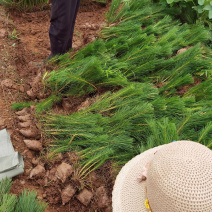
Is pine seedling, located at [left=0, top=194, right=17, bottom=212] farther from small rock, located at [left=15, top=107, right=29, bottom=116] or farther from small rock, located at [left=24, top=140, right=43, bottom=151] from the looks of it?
small rock, located at [left=15, top=107, right=29, bottom=116]

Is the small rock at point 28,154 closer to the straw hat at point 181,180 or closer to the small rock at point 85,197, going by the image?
the small rock at point 85,197

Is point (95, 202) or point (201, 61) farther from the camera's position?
point (201, 61)

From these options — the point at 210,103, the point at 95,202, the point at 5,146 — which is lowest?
the point at 95,202

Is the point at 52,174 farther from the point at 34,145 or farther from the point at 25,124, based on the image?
the point at 25,124

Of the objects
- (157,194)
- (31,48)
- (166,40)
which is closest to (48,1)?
(31,48)

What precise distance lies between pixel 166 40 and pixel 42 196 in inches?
61.0

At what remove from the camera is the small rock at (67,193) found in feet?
4.58

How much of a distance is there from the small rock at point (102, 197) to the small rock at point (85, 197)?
45mm

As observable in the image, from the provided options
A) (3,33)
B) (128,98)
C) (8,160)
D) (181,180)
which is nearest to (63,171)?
(8,160)

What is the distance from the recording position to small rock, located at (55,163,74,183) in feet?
4.66

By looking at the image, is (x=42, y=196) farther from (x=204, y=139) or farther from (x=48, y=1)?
(x=48, y=1)

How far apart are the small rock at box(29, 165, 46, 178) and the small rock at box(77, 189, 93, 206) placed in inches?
9.5

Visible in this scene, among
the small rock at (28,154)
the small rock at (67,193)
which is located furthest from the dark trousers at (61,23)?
the small rock at (67,193)

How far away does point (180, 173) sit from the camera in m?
0.89
